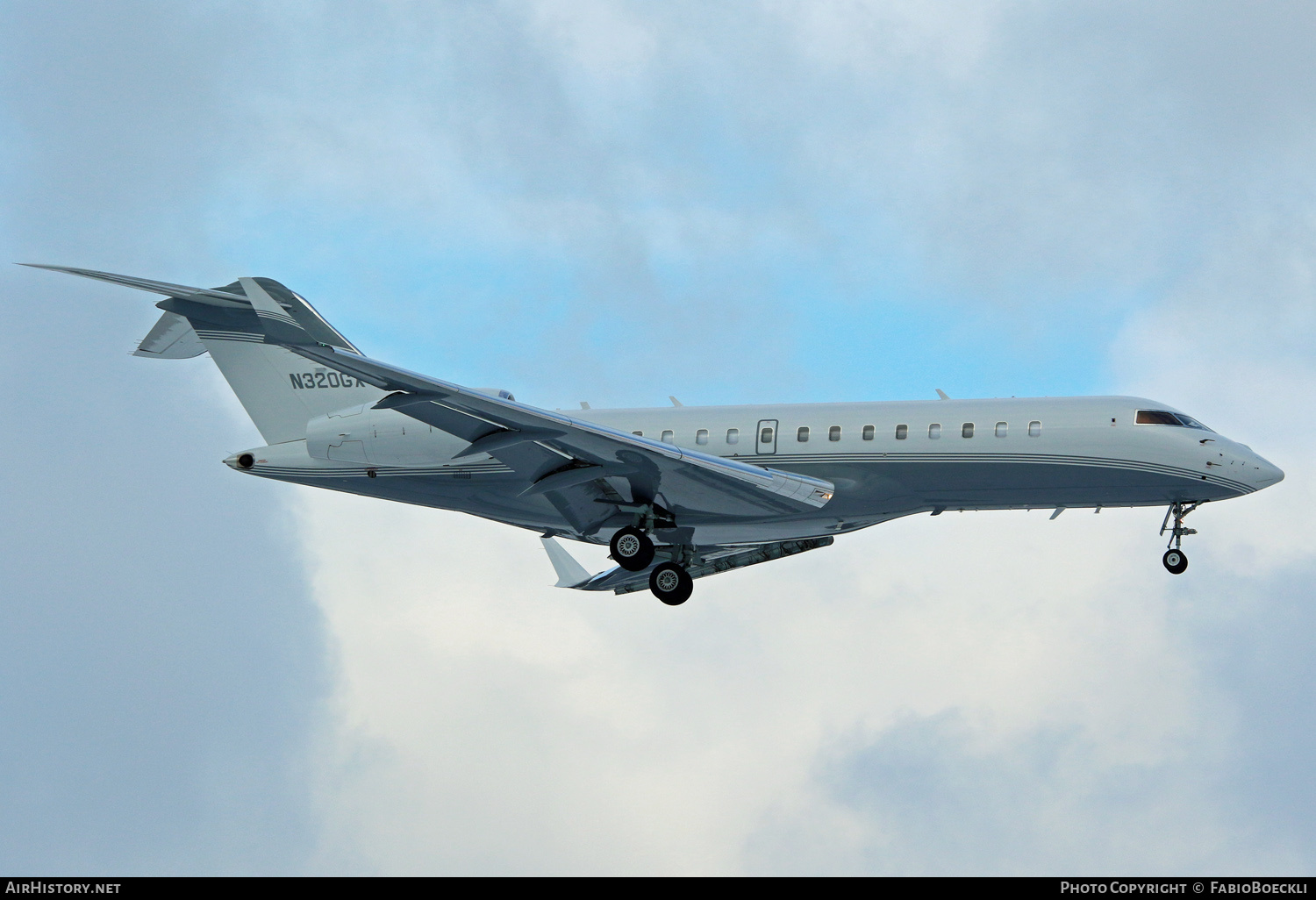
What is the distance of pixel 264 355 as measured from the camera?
2564 cm

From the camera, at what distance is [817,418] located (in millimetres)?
22953

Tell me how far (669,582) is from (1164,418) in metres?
9.24

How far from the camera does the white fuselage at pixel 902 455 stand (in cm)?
2203

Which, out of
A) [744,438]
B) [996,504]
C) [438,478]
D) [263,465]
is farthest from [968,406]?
[263,465]

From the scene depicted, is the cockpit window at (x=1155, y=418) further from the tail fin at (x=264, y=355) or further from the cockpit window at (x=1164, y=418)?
the tail fin at (x=264, y=355)

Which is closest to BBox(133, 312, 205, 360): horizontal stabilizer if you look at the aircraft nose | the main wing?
the main wing

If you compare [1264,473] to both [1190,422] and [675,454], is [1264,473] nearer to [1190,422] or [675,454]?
[1190,422]

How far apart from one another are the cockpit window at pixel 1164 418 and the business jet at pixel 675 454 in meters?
0.03

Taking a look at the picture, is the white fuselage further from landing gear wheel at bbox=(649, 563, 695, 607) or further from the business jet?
landing gear wheel at bbox=(649, 563, 695, 607)

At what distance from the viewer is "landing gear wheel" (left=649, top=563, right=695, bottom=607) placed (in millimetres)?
25141
